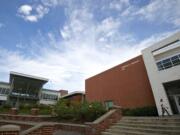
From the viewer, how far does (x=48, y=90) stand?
4606cm

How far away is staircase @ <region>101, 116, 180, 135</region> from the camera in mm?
7625

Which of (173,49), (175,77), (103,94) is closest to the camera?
(175,77)

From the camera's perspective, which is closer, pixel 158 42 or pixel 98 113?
pixel 98 113

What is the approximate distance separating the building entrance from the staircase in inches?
386

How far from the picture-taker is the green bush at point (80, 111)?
12453mm

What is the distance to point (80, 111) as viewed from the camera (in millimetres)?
13062

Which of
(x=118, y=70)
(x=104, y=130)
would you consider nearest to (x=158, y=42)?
(x=118, y=70)

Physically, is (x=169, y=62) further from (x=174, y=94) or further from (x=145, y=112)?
(x=145, y=112)

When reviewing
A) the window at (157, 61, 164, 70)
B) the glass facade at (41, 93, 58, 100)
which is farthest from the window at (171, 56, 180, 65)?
the glass facade at (41, 93, 58, 100)

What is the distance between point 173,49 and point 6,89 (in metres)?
36.7

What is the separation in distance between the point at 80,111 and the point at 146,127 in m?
5.85

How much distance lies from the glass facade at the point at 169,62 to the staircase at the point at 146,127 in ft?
30.4

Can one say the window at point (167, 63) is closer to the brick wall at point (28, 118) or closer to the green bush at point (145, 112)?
the green bush at point (145, 112)

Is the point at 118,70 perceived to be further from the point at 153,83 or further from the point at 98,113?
the point at 98,113
